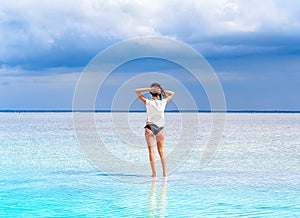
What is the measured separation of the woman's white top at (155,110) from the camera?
1027cm

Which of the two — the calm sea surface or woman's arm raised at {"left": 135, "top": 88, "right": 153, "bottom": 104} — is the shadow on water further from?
woman's arm raised at {"left": 135, "top": 88, "right": 153, "bottom": 104}

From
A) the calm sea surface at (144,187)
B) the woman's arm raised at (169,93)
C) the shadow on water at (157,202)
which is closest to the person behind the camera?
the shadow on water at (157,202)

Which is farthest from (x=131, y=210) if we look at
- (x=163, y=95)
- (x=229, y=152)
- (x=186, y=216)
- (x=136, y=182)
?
(x=229, y=152)

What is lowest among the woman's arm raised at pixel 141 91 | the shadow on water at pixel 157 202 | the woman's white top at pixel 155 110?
the shadow on water at pixel 157 202

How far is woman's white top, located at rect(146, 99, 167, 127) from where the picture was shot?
1027 cm

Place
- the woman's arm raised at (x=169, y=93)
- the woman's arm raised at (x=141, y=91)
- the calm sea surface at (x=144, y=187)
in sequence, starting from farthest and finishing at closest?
the woman's arm raised at (x=169, y=93), the woman's arm raised at (x=141, y=91), the calm sea surface at (x=144, y=187)

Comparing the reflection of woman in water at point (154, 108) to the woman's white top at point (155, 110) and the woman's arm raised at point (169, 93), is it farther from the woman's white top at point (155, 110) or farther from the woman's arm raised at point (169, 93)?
the woman's arm raised at point (169, 93)

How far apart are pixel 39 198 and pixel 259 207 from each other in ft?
12.4

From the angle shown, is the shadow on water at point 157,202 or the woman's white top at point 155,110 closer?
the shadow on water at point 157,202

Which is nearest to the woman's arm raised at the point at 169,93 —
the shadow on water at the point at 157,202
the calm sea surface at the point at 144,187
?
the calm sea surface at the point at 144,187

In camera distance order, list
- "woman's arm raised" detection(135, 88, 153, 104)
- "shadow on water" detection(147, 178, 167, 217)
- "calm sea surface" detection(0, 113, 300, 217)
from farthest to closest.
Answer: "woman's arm raised" detection(135, 88, 153, 104), "calm sea surface" detection(0, 113, 300, 217), "shadow on water" detection(147, 178, 167, 217)

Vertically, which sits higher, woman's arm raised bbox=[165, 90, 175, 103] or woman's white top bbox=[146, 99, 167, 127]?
woman's arm raised bbox=[165, 90, 175, 103]

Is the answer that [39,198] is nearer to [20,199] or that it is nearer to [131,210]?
[20,199]

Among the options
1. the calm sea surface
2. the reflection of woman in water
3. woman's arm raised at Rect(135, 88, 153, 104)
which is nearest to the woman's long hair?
the reflection of woman in water
